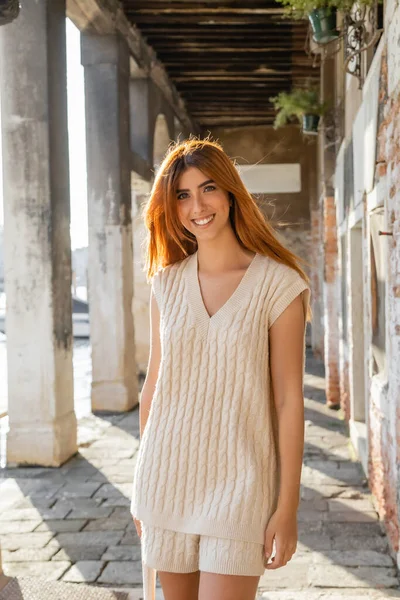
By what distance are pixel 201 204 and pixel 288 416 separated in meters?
0.63

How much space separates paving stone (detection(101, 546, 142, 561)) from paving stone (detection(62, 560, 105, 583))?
0.30ft

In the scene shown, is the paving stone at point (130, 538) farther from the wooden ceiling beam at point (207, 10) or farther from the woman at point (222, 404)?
the wooden ceiling beam at point (207, 10)

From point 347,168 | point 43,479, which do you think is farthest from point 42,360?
point 347,168

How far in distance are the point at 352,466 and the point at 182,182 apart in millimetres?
4784

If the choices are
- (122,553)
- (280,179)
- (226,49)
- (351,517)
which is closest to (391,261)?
(351,517)

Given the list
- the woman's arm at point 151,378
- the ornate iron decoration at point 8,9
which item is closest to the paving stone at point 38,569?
the woman's arm at point 151,378

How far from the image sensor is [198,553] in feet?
6.54

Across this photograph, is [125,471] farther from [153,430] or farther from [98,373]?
[153,430]

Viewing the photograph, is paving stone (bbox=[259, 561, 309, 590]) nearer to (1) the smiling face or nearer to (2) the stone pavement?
(2) the stone pavement

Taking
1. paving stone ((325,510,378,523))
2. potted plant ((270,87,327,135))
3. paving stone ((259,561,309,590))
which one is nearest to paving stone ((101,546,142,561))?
paving stone ((259,561,309,590))

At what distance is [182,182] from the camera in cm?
214

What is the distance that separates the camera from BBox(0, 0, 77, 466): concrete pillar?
637cm

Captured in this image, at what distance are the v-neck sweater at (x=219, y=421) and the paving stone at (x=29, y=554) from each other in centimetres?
259

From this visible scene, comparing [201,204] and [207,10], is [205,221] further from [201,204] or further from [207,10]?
[207,10]
